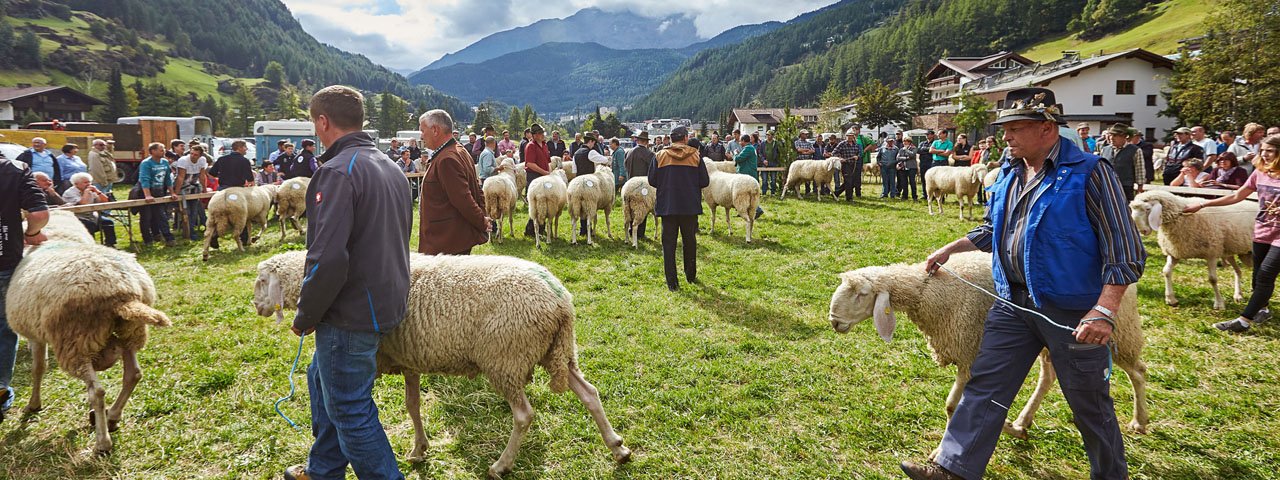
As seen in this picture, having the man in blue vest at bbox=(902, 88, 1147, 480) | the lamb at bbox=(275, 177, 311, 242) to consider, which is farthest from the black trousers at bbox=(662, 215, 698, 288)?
the lamb at bbox=(275, 177, 311, 242)

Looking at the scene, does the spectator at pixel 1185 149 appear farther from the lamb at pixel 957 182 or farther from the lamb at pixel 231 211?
the lamb at pixel 231 211

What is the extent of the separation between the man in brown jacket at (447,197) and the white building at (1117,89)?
182ft

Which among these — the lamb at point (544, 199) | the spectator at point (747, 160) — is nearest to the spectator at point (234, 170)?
the lamb at point (544, 199)

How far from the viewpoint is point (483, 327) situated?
11.0 feet

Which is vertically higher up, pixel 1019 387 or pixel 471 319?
pixel 471 319

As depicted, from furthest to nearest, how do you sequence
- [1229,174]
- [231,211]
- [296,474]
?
[231,211], [1229,174], [296,474]

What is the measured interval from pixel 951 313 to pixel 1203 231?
16.6ft

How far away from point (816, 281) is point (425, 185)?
17.8ft

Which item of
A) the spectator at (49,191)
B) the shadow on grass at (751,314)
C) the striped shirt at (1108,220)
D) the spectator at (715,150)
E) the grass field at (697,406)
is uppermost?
the spectator at (715,150)

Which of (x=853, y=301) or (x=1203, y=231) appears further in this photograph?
(x=1203, y=231)

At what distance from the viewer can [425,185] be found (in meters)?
5.21

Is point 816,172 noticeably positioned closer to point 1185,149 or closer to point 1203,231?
point 1185,149

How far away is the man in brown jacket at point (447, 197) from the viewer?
16.7 ft

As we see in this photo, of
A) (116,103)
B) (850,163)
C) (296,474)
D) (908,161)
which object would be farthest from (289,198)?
(116,103)
